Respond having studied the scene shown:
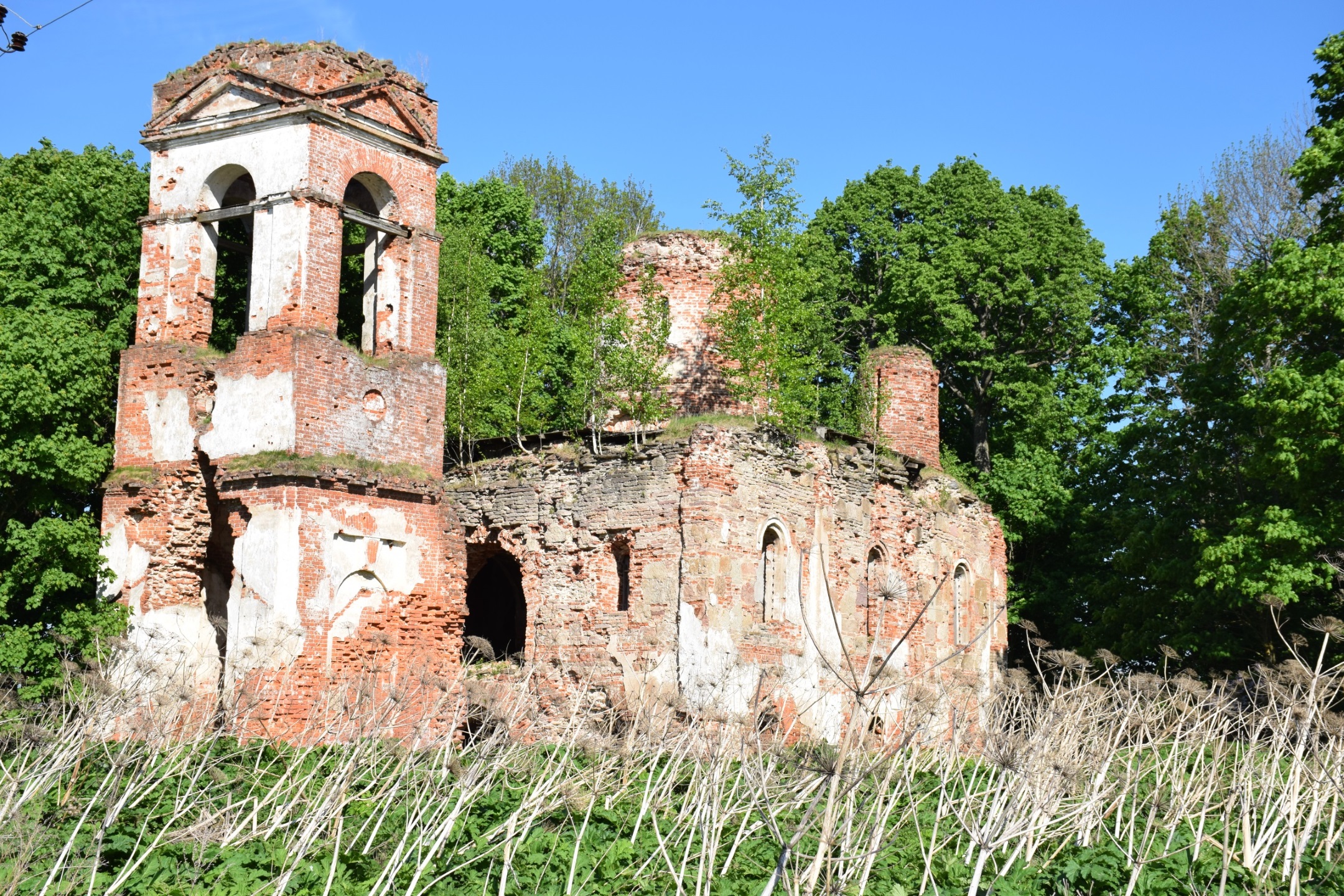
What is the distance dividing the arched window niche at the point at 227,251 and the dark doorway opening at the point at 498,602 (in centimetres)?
543

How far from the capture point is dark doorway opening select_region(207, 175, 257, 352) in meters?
22.6

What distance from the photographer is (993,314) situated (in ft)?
105

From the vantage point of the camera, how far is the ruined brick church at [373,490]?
757 inches

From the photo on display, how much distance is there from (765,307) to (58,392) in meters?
10.4

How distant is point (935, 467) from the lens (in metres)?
24.6

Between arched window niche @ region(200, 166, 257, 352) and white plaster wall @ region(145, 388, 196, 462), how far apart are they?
4.46 feet

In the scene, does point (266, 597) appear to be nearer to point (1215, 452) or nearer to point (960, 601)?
point (960, 601)

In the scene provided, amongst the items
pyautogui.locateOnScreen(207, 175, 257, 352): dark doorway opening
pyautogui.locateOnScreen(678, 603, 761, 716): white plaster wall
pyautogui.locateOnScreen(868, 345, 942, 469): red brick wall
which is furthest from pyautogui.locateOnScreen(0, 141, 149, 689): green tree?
pyautogui.locateOnScreen(868, 345, 942, 469): red brick wall

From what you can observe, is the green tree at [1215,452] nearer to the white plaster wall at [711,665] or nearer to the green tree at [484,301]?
the white plaster wall at [711,665]

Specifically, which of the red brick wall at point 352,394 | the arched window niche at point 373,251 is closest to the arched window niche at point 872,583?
the red brick wall at point 352,394

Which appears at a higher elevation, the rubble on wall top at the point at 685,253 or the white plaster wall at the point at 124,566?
the rubble on wall top at the point at 685,253

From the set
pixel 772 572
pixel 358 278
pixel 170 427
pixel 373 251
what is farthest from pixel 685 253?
pixel 170 427

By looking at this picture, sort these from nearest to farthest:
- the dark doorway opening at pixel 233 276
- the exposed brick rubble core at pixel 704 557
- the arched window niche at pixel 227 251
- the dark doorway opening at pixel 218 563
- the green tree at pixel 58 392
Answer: the green tree at pixel 58 392 < the exposed brick rubble core at pixel 704 557 < the dark doorway opening at pixel 218 563 < the arched window niche at pixel 227 251 < the dark doorway opening at pixel 233 276

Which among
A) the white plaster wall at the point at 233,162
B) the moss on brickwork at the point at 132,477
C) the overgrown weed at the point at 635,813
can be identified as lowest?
the overgrown weed at the point at 635,813
